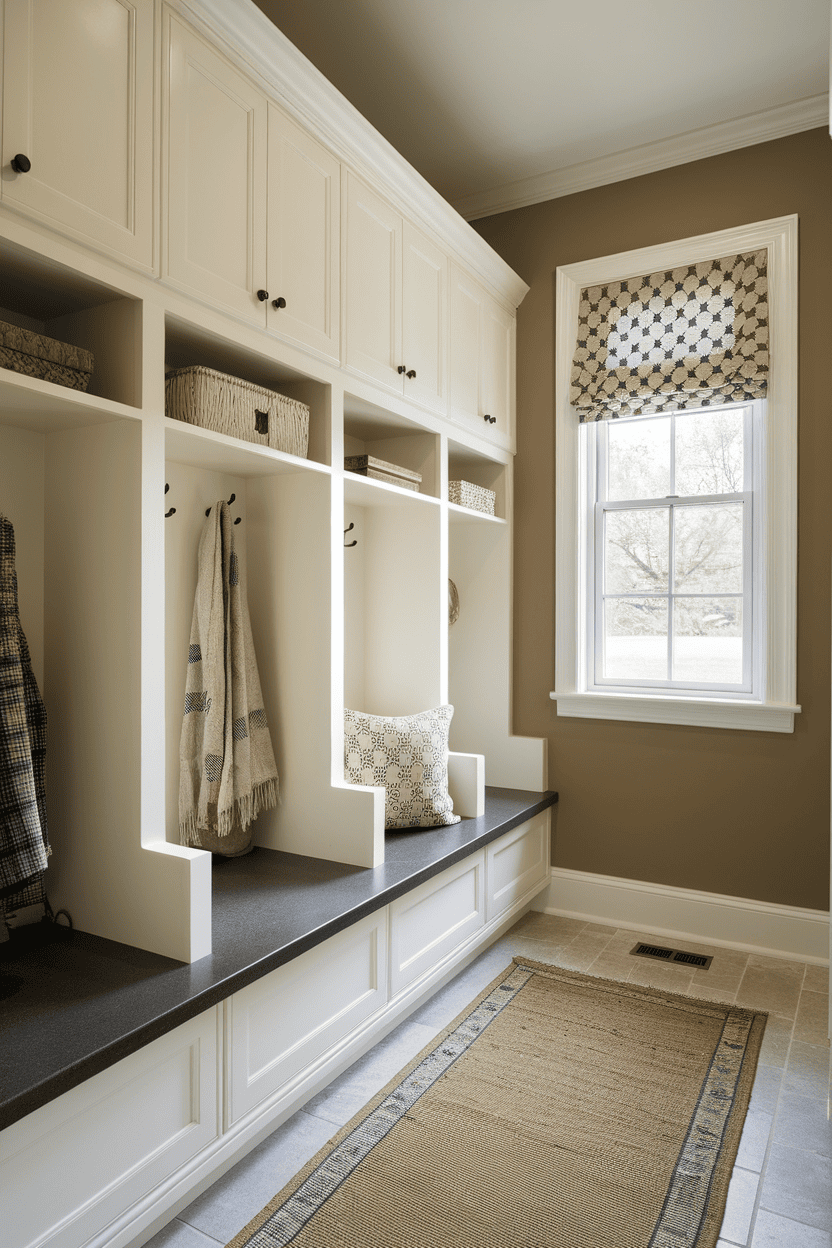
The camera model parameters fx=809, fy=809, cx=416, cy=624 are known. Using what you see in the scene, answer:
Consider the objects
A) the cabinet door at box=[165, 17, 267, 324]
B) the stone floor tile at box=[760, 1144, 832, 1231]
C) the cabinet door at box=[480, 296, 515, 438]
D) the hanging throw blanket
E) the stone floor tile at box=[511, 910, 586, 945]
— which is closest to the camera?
the stone floor tile at box=[760, 1144, 832, 1231]

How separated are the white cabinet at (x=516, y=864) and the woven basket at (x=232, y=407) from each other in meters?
1.61

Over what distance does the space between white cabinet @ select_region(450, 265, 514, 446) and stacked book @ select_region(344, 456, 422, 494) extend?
1.13 ft

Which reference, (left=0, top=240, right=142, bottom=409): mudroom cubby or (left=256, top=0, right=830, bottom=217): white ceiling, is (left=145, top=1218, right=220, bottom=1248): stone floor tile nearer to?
(left=0, top=240, right=142, bottom=409): mudroom cubby

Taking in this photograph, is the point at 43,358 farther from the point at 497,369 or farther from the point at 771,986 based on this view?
the point at 771,986

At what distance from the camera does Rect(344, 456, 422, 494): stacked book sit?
2.66 m

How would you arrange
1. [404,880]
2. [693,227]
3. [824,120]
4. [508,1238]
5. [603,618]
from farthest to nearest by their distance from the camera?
1. [603,618]
2. [693,227]
3. [824,120]
4. [404,880]
5. [508,1238]

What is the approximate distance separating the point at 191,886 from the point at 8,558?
779 millimetres

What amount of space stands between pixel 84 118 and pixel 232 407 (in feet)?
2.17

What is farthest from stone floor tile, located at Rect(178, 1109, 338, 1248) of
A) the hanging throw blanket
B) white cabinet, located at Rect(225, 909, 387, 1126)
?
the hanging throw blanket

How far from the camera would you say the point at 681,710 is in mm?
3148

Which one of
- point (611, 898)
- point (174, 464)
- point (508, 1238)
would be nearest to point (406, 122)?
point (174, 464)

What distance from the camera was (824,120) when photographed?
114 inches

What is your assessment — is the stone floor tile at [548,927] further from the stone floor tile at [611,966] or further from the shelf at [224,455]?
the shelf at [224,455]

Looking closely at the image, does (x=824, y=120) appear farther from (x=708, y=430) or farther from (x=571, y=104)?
(x=708, y=430)
